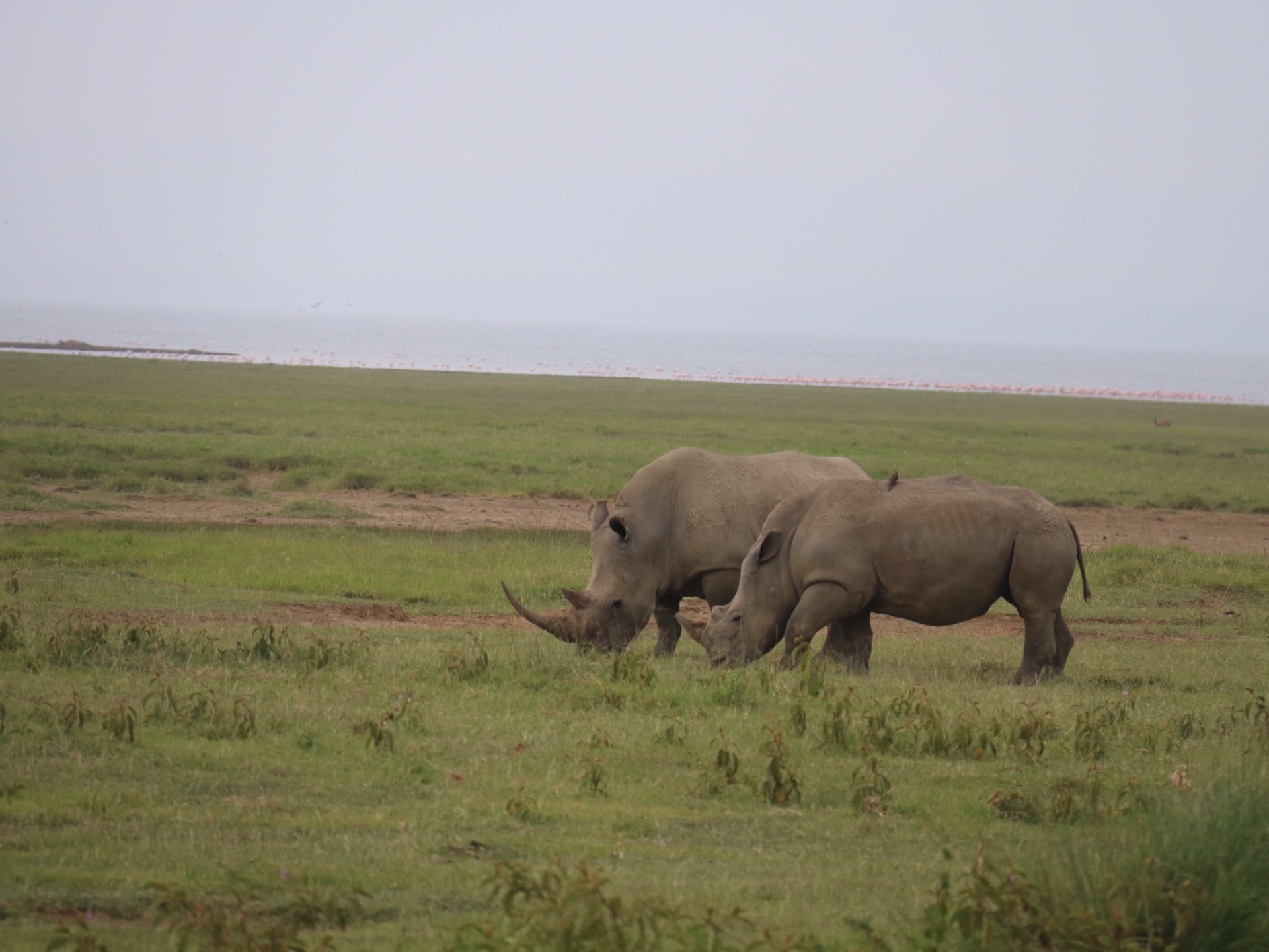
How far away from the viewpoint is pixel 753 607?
1095 centimetres

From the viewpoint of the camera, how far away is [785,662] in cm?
1066

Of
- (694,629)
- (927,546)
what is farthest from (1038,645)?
(694,629)

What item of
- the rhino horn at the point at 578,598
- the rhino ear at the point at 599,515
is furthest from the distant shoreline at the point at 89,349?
the rhino horn at the point at 578,598

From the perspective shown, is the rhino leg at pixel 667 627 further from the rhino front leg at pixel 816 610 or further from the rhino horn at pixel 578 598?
the rhino front leg at pixel 816 610

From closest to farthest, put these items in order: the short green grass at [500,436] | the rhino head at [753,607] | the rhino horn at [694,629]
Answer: the rhino head at [753,607] → the rhino horn at [694,629] → the short green grass at [500,436]

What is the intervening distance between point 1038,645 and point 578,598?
380 cm

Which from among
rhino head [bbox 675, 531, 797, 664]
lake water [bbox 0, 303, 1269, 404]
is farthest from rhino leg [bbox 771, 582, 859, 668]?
lake water [bbox 0, 303, 1269, 404]

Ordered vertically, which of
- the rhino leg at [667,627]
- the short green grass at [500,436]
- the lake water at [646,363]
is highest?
the lake water at [646,363]

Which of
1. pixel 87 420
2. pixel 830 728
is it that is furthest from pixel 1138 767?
pixel 87 420

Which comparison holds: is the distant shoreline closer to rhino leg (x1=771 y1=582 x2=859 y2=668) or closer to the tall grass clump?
rhino leg (x1=771 y1=582 x2=859 y2=668)

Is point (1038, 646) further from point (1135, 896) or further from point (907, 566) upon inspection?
point (1135, 896)

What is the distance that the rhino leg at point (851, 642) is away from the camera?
436 inches

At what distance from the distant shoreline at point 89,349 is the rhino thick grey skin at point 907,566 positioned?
73.6 meters

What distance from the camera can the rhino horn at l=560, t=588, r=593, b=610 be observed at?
1098 centimetres
